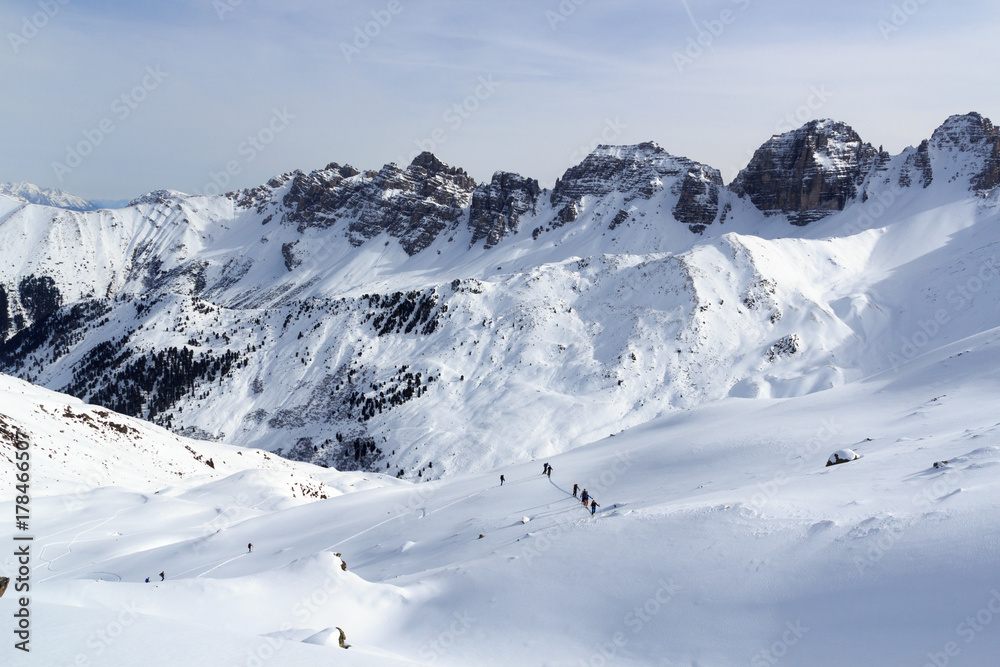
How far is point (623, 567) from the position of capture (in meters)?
20.7

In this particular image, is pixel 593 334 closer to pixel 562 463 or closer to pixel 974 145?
pixel 562 463

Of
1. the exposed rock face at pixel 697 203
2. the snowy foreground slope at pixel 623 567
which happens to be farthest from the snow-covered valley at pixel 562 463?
the exposed rock face at pixel 697 203

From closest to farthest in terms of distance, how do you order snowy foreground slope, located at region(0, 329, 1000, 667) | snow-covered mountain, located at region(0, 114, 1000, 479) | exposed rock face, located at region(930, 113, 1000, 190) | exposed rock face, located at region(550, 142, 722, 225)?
1. snowy foreground slope, located at region(0, 329, 1000, 667)
2. snow-covered mountain, located at region(0, 114, 1000, 479)
3. exposed rock face, located at region(930, 113, 1000, 190)
4. exposed rock face, located at region(550, 142, 722, 225)

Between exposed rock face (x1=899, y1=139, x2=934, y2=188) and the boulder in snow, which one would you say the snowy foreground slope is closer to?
the boulder in snow

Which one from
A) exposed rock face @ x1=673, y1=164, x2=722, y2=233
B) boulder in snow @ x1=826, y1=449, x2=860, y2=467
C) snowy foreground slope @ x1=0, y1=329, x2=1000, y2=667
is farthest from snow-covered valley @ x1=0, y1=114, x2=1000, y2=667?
exposed rock face @ x1=673, y1=164, x2=722, y2=233

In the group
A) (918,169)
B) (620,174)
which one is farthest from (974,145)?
(620,174)

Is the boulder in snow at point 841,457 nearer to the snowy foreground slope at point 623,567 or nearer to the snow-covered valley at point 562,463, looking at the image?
the snowy foreground slope at point 623,567

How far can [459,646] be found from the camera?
18172 millimetres

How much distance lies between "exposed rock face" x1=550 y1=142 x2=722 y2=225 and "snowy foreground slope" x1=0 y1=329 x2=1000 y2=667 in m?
152

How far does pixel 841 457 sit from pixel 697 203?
153 m

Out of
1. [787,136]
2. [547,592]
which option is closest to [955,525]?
[547,592]

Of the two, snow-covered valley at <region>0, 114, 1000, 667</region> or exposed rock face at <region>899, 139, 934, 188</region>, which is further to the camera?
exposed rock face at <region>899, 139, 934, 188</region>

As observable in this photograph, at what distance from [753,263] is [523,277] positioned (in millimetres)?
44831

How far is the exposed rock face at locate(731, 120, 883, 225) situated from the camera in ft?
499
